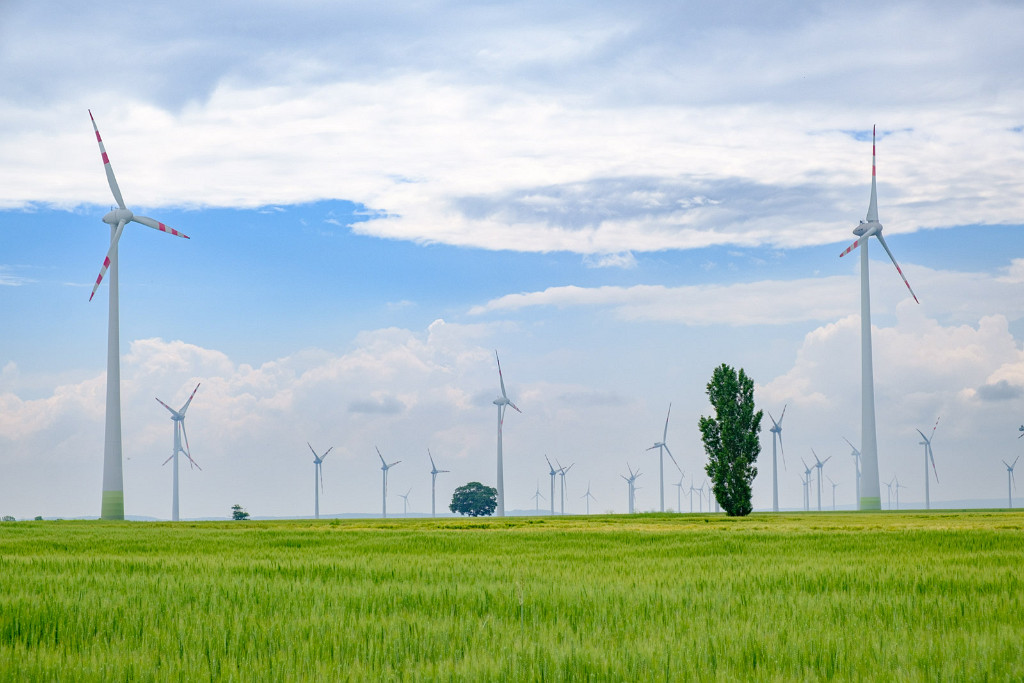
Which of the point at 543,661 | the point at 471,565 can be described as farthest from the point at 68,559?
the point at 543,661

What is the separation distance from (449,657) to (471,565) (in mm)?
13582

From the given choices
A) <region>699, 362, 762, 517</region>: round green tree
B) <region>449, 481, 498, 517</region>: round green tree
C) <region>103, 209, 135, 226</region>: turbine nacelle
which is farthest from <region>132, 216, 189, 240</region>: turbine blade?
<region>449, 481, 498, 517</region>: round green tree

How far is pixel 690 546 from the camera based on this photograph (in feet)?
105

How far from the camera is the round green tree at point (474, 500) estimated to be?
630ft

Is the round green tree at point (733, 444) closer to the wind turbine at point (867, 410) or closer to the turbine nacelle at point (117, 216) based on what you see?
the wind turbine at point (867, 410)

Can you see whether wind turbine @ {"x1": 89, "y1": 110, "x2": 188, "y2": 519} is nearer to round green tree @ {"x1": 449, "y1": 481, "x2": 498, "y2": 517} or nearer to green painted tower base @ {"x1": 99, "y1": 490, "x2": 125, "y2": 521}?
green painted tower base @ {"x1": 99, "y1": 490, "x2": 125, "y2": 521}

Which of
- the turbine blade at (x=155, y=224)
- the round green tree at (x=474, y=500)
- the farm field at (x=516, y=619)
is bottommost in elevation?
the round green tree at (x=474, y=500)

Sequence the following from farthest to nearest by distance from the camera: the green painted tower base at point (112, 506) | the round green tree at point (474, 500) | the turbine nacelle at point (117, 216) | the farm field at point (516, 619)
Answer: the round green tree at point (474, 500), the turbine nacelle at point (117, 216), the green painted tower base at point (112, 506), the farm field at point (516, 619)

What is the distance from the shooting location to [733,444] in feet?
284

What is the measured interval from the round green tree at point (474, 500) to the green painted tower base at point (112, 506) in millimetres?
110529

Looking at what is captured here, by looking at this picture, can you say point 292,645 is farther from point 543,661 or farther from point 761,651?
point 761,651

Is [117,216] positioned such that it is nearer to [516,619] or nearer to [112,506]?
[112,506]

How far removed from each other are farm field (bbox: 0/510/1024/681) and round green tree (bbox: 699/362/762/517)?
61305mm

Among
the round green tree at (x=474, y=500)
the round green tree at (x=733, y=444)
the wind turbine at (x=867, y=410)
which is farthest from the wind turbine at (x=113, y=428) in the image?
the round green tree at (x=474, y=500)
